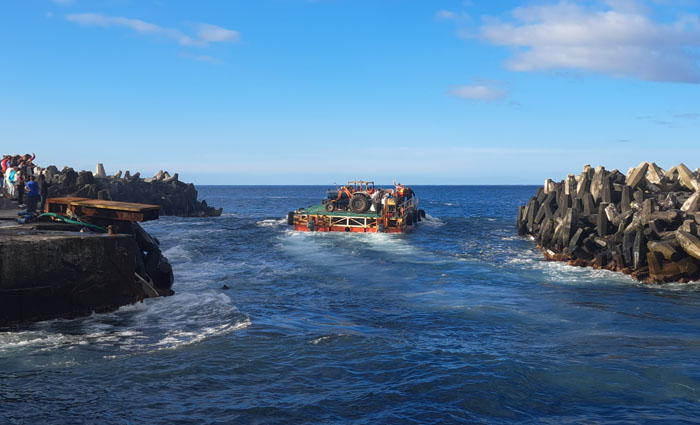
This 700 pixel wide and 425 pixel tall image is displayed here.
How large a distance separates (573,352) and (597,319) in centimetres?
402

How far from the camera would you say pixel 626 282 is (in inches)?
853

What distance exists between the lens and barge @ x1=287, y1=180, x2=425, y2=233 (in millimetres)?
40344

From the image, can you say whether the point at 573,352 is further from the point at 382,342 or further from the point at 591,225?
the point at 591,225

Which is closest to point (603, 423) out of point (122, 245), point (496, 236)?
point (122, 245)

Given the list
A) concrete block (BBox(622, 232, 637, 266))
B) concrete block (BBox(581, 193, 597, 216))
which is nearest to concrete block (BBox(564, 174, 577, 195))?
concrete block (BBox(581, 193, 597, 216))

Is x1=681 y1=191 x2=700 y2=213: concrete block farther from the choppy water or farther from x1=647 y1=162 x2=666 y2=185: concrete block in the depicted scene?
x1=647 y1=162 x2=666 y2=185: concrete block

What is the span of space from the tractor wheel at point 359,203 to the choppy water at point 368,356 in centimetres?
2050

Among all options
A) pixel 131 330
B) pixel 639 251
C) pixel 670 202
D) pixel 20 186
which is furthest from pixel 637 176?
pixel 20 186

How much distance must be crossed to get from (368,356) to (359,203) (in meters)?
30.7

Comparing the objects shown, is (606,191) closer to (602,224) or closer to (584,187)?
(584,187)

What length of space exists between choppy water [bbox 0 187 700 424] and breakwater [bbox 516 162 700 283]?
61.5 inches

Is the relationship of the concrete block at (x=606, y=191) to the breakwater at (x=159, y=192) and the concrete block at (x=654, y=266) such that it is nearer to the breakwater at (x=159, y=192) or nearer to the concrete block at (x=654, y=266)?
the concrete block at (x=654, y=266)

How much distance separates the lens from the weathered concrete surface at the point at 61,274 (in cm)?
1241

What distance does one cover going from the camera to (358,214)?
41.4 metres
